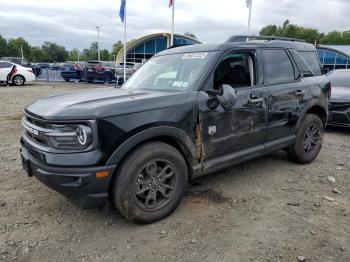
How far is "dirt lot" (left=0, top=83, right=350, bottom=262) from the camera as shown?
2.88m

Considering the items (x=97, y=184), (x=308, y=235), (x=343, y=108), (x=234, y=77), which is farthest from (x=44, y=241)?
Result: (x=343, y=108)

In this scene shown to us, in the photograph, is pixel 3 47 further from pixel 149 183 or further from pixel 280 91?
pixel 149 183

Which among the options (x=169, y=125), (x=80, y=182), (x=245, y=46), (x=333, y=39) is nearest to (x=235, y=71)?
(x=245, y=46)

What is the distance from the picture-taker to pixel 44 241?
3033 mm

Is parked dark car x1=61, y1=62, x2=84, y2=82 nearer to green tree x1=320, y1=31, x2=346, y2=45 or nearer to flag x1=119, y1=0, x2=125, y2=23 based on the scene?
flag x1=119, y1=0, x2=125, y2=23

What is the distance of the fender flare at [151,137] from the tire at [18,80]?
19343 millimetres

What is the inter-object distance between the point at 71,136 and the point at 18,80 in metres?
19.5

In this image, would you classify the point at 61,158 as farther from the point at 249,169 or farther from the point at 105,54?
the point at 105,54

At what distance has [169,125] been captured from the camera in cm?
323

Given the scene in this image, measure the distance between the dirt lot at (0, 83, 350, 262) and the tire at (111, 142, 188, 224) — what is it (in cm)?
18

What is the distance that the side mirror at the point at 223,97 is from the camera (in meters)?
3.40

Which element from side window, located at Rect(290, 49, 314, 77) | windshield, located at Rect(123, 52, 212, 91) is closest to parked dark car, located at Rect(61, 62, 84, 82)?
windshield, located at Rect(123, 52, 212, 91)

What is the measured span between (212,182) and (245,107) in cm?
115

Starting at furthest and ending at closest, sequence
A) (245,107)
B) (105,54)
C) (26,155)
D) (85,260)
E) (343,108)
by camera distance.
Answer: (105,54) < (343,108) < (245,107) < (26,155) < (85,260)
